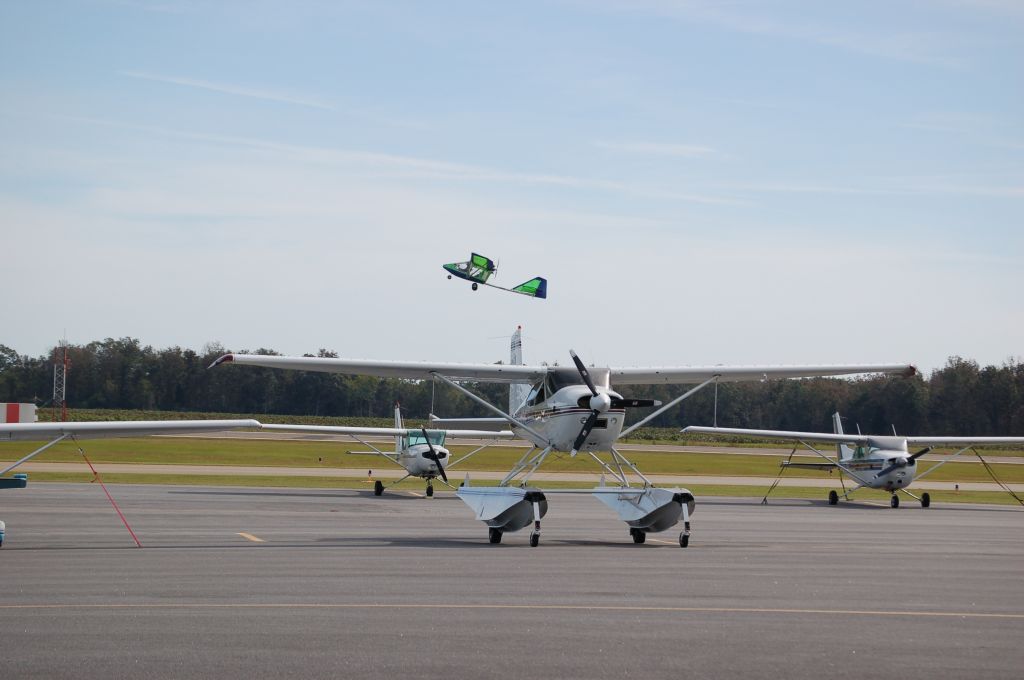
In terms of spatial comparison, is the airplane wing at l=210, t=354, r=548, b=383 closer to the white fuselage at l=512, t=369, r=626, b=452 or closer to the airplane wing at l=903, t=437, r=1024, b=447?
the white fuselage at l=512, t=369, r=626, b=452

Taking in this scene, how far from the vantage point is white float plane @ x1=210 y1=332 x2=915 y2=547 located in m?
17.0

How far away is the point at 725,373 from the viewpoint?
2012 cm

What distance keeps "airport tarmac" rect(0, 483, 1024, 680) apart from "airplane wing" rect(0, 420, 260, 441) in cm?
152

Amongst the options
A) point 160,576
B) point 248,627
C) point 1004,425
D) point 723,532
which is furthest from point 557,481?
point 1004,425

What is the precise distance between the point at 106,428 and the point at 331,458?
37959 millimetres

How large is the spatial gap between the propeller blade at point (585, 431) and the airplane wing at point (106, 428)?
4.98 meters

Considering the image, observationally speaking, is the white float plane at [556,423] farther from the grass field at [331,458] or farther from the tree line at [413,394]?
the tree line at [413,394]

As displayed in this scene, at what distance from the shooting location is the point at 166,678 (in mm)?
6676

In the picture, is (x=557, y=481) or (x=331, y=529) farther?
(x=557, y=481)

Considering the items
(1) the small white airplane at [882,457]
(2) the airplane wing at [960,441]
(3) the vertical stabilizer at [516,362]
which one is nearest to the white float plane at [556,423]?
(3) the vertical stabilizer at [516,362]

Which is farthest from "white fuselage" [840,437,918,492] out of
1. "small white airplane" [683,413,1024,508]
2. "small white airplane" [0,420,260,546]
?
"small white airplane" [0,420,260,546]

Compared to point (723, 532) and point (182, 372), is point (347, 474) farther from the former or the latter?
point (182, 372)

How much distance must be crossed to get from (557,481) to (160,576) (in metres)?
27.3

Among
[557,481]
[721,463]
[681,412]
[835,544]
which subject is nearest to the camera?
[835,544]
